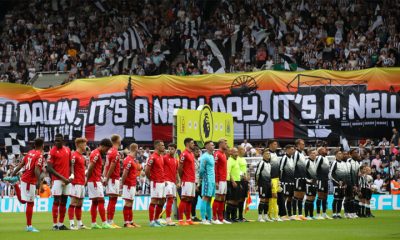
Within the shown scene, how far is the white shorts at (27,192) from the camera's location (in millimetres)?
24844

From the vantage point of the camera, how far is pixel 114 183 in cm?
2595

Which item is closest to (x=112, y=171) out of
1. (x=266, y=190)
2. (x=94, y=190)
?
(x=94, y=190)

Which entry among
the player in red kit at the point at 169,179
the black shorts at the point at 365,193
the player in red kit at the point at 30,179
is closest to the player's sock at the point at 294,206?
the black shorts at the point at 365,193

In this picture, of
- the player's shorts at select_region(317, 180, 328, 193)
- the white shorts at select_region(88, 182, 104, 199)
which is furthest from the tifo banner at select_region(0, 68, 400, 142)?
the white shorts at select_region(88, 182, 104, 199)

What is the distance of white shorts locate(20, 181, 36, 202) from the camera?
24.8 m

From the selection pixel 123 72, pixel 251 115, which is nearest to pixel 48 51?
pixel 123 72

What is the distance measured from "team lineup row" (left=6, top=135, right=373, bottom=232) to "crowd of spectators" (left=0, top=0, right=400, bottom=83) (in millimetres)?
11213

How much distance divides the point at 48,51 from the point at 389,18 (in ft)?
64.6

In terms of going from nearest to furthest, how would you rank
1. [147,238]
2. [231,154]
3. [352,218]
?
[147,238] → [231,154] → [352,218]

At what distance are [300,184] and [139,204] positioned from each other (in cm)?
1191

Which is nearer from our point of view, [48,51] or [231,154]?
[231,154]

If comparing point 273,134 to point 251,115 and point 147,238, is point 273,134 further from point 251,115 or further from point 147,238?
point 147,238

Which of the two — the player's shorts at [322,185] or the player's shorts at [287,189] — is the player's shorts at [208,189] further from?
the player's shorts at [322,185]

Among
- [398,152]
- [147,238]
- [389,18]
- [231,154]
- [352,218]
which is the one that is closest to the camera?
[147,238]
